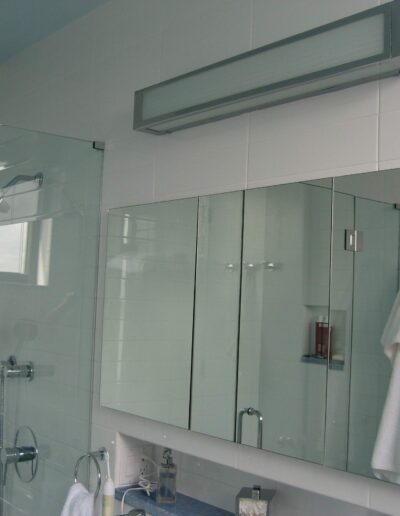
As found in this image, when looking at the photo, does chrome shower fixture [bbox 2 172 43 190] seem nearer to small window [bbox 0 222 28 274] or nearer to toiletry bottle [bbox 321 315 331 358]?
small window [bbox 0 222 28 274]

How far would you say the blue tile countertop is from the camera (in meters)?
2.33

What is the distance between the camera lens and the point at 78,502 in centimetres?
246

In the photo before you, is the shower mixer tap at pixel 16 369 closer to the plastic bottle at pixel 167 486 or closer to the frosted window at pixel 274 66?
the plastic bottle at pixel 167 486

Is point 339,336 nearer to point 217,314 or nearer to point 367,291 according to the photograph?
point 367,291

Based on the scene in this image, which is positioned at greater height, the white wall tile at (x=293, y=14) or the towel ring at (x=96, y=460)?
the white wall tile at (x=293, y=14)

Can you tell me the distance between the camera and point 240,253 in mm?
2178

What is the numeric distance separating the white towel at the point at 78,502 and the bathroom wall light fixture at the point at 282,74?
4.27ft

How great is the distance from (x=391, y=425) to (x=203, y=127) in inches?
45.6

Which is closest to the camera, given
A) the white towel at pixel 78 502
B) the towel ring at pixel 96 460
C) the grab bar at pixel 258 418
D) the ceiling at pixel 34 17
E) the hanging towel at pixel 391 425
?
the hanging towel at pixel 391 425

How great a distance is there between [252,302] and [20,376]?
1.01 meters

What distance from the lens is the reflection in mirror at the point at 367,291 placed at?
1.75m

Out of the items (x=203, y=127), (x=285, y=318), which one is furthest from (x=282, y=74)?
(x=285, y=318)

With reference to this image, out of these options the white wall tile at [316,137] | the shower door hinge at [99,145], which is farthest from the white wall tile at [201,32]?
the shower door hinge at [99,145]

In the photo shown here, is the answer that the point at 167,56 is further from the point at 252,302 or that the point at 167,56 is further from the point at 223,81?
the point at 252,302
